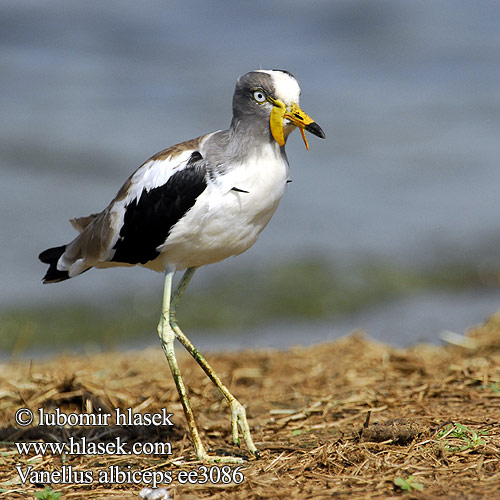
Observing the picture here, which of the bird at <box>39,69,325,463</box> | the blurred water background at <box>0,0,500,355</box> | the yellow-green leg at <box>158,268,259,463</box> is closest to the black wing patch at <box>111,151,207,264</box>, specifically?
the bird at <box>39,69,325,463</box>

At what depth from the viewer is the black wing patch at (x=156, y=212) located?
423 cm

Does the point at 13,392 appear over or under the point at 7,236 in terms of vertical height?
under

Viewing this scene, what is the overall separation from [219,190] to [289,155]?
1010 cm

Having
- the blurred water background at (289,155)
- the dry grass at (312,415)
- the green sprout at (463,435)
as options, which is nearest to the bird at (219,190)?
the dry grass at (312,415)

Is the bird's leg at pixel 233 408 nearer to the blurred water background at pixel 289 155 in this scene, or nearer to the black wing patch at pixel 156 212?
the black wing patch at pixel 156 212

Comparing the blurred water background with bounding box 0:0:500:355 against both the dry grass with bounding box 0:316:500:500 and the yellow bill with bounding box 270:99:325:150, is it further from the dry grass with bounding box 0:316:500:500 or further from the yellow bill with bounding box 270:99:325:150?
the yellow bill with bounding box 270:99:325:150

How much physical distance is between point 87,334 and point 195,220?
256 inches

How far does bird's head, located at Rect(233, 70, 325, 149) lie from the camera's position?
4.21m

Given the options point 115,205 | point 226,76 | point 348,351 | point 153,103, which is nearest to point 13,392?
point 115,205

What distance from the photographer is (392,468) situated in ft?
11.7

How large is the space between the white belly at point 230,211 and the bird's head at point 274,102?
0.16m

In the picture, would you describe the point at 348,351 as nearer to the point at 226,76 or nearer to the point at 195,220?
the point at 195,220

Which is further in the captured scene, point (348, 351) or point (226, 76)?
point (226, 76)

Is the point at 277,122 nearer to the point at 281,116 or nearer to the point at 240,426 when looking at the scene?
the point at 281,116
